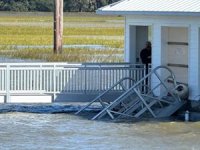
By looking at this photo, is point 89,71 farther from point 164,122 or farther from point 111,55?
point 111,55

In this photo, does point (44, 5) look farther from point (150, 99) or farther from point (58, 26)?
point (150, 99)

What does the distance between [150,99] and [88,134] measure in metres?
3.34

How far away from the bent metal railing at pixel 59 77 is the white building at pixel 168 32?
978mm

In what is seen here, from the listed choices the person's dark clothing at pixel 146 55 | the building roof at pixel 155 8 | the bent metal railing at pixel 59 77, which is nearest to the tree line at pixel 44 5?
the building roof at pixel 155 8

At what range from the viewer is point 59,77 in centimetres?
2823

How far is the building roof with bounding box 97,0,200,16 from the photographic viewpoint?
26344 mm

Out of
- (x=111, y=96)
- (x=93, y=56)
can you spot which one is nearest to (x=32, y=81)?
(x=111, y=96)

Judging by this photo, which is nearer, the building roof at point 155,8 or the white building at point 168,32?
the building roof at point 155,8

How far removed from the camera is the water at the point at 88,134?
2259cm

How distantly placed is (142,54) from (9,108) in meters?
4.38

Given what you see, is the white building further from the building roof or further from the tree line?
the tree line

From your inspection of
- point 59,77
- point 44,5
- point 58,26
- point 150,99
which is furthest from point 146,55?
point 44,5

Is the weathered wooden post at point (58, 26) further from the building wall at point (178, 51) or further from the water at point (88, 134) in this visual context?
the water at point (88, 134)

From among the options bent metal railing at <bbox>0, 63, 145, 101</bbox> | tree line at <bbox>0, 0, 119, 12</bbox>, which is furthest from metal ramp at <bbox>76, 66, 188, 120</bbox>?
tree line at <bbox>0, 0, 119, 12</bbox>
